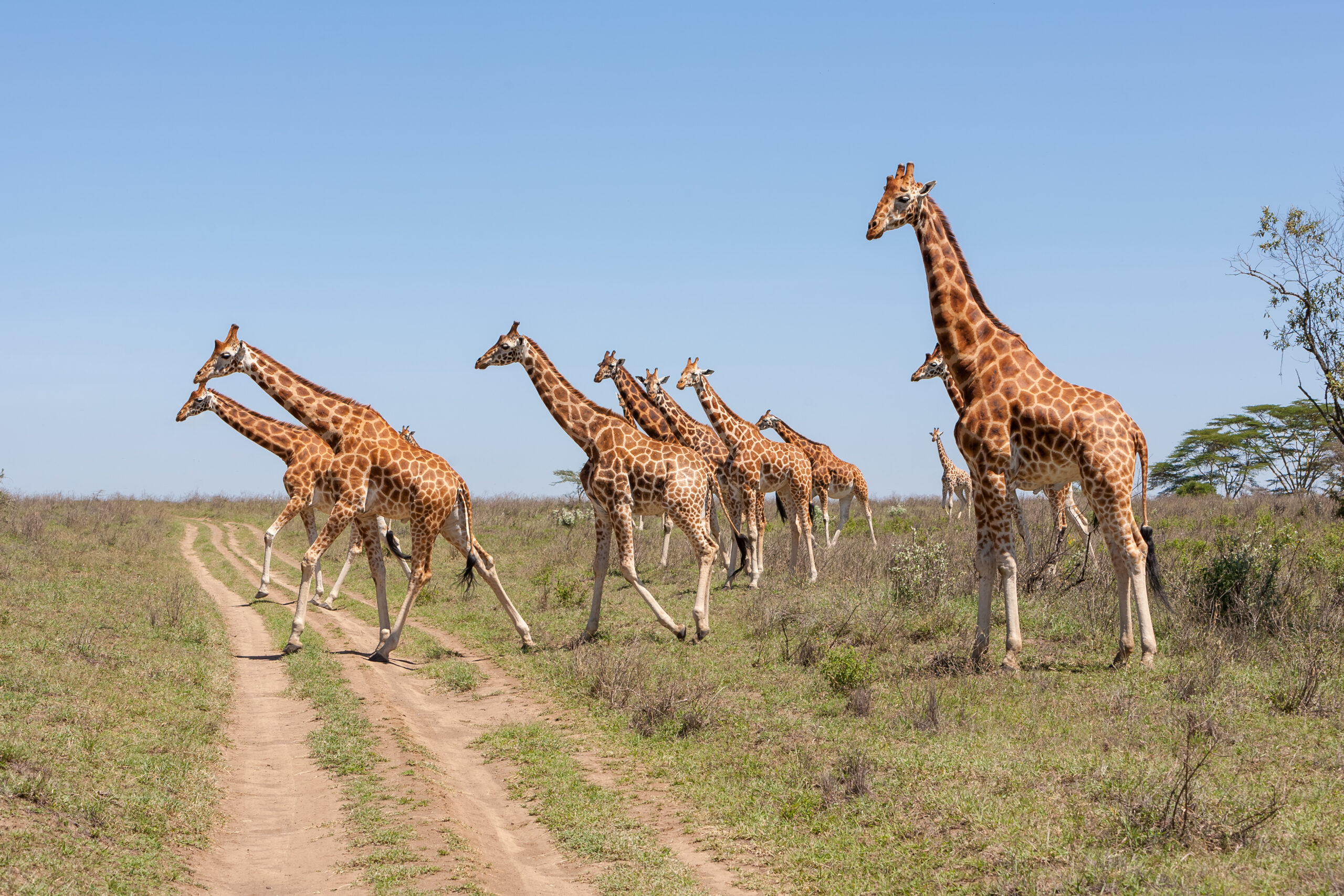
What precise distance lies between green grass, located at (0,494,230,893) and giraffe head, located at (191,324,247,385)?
10.8ft

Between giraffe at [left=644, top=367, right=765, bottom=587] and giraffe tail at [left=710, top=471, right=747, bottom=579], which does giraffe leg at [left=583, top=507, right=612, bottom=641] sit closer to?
giraffe tail at [left=710, top=471, right=747, bottom=579]

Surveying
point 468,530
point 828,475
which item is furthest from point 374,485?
point 828,475

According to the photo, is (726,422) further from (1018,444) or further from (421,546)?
(1018,444)

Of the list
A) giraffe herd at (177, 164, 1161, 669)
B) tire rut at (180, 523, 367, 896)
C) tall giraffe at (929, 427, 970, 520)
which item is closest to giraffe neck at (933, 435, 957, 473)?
tall giraffe at (929, 427, 970, 520)

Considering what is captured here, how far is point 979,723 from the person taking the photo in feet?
27.5

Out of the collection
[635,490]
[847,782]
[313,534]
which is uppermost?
[635,490]

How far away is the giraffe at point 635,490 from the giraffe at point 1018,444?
3621 millimetres

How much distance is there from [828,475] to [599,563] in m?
10.8

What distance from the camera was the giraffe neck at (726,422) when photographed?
17.8 meters

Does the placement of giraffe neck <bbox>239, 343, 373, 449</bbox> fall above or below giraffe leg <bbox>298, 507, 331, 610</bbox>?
above

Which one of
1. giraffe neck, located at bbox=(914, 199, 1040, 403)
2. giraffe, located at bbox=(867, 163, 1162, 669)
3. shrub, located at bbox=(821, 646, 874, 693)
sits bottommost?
shrub, located at bbox=(821, 646, 874, 693)

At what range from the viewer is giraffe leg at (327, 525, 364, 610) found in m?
17.5

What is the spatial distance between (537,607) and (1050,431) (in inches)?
346

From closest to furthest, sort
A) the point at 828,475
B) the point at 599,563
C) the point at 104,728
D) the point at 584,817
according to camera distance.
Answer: the point at 584,817, the point at 104,728, the point at 599,563, the point at 828,475
